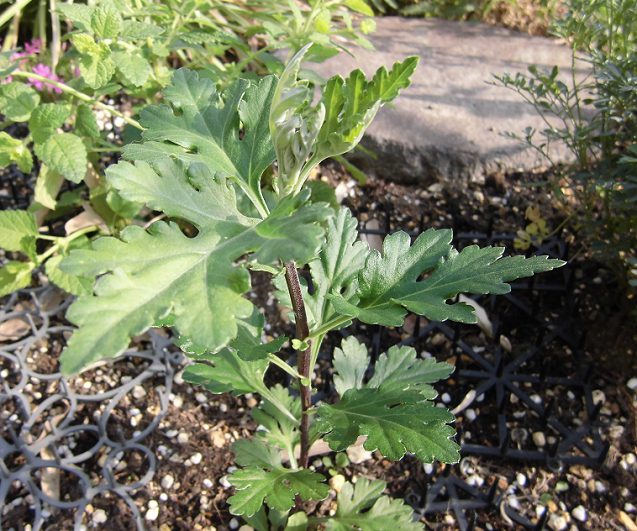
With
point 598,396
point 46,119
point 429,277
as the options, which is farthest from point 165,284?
point 598,396

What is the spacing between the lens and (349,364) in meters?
1.59

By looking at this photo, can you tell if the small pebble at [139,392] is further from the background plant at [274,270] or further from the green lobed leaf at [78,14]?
the green lobed leaf at [78,14]

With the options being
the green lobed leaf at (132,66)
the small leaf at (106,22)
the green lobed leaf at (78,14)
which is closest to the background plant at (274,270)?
the green lobed leaf at (132,66)

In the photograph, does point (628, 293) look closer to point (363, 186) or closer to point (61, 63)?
point (363, 186)

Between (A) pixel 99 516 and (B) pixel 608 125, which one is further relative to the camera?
(B) pixel 608 125

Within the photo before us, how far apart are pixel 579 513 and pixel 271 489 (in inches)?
37.2

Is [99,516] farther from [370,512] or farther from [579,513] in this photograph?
[579,513]

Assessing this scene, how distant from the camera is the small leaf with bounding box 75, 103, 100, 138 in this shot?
1939 millimetres

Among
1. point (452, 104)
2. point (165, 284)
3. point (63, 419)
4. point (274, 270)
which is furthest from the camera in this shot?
point (452, 104)

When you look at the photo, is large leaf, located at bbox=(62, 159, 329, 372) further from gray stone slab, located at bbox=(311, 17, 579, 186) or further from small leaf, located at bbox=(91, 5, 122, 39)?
gray stone slab, located at bbox=(311, 17, 579, 186)

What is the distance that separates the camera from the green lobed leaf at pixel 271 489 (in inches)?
51.1

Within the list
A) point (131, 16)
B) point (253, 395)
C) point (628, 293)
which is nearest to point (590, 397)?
point (628, 293)

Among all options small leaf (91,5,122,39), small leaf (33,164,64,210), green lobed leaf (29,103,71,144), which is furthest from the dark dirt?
small leaf (91,5,122,39)

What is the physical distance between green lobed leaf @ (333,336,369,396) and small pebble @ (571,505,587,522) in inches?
29.0
